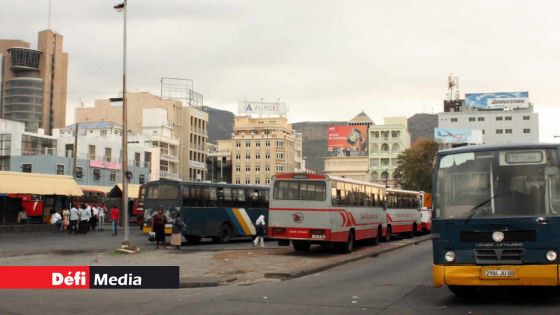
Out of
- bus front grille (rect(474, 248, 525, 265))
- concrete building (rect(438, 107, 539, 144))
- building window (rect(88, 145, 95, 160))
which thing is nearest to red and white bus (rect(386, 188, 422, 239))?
bus front grille (rect(474, 248, 525, 265))

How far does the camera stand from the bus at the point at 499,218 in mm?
9633

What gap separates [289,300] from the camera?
11438 millimetres

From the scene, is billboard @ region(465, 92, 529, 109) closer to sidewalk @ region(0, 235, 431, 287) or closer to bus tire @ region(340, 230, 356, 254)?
sidewalk @ region(0, 235, 431, 287)

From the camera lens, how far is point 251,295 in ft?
40.2

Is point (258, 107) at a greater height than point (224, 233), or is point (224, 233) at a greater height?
point (258, 107)

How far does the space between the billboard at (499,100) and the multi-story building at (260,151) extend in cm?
4633

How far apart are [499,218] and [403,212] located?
2483 cm

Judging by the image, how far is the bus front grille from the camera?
9688 millimetres

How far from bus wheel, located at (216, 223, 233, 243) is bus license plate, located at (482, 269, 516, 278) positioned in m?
20.7

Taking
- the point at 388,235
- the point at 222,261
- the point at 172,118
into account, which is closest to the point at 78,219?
the point at 388,235

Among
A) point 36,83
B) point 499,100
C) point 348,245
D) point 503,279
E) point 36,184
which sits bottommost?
point 348,245

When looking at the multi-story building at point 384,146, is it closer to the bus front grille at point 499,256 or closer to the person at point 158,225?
the person at point 158,225

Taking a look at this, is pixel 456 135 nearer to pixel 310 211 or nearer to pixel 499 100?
pixel 499 100

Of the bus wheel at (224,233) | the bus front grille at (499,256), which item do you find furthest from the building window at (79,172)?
the bus front grille at (499,256)
